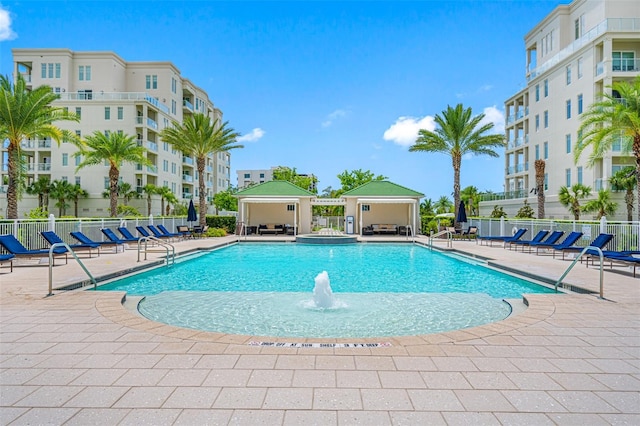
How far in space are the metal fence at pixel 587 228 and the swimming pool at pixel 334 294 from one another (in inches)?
221

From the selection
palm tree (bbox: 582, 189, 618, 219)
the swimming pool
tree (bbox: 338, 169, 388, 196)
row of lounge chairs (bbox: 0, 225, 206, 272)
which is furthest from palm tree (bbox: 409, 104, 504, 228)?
tree (bbox: 338, 169, 388, 196)

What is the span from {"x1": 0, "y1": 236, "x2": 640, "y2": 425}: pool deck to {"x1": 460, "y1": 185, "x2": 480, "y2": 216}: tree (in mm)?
50319

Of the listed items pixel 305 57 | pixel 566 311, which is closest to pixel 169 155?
pixel 305 57

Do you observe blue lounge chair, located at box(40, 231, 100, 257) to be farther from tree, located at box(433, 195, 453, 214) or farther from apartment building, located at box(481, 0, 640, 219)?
tree, located at box(433, 195, 453, 214)

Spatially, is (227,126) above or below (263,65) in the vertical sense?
below

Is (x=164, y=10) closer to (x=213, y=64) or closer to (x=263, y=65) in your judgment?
(x=263, y=65)

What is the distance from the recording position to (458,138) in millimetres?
26844

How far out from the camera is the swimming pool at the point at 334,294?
616 cm

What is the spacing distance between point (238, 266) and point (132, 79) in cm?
3943

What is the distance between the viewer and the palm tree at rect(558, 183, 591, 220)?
25873 millimetres

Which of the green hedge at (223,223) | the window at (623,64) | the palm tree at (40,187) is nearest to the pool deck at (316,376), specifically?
the green hedge at (223,223)

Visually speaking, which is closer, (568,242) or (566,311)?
(566,311)

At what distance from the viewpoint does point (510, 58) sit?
38.3 meters

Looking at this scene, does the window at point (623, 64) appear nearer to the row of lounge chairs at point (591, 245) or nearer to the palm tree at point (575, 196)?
the palm tree at point (575, 196)
